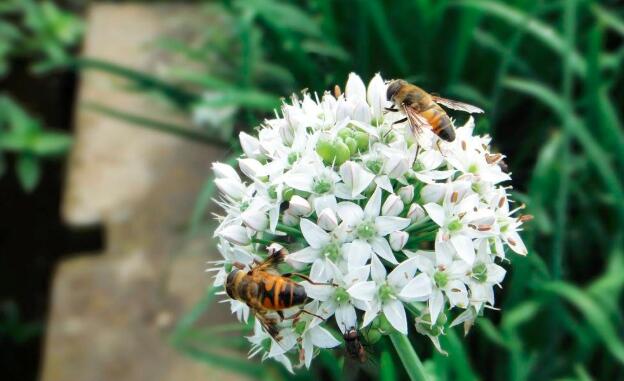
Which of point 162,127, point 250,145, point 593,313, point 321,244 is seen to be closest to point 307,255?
point 321,244

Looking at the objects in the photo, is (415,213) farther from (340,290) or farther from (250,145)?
(250,145)

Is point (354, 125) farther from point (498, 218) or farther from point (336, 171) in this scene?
point (498, 218)

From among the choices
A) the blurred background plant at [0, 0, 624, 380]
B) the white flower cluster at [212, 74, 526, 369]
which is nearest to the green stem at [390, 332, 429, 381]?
the white flower cluster at [212, 74, 526, 369]

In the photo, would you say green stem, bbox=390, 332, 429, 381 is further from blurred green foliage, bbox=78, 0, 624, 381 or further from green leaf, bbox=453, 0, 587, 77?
green leaf, bbox=453, 0, 587, 77

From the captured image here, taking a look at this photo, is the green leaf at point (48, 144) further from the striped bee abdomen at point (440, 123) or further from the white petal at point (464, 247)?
the white petal at point (464, 247)

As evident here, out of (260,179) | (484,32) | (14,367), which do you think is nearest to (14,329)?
(14,367)

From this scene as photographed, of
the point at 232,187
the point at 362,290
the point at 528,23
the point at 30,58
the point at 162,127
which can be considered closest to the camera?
the point at 362,290

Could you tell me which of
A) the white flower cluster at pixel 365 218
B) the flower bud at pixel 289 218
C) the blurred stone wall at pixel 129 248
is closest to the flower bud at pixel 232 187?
the white flower cluster at pixel 365 218
